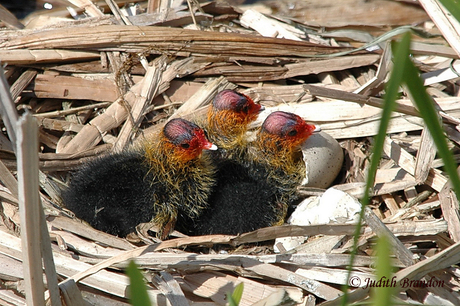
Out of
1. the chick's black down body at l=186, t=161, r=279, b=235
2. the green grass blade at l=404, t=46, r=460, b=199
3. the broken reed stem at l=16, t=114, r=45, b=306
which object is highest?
the green grass blade at l=404, t=46, r=460, b=199

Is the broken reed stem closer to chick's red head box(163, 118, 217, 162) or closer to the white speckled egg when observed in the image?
chick's red head box(163, 118, 217, 162)

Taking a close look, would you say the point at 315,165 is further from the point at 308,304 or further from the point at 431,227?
the point at 308,304

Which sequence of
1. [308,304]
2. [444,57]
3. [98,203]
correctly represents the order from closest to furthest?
[308,304]
[98,203]
[444,57]

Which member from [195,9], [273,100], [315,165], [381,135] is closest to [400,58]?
[381,135]
